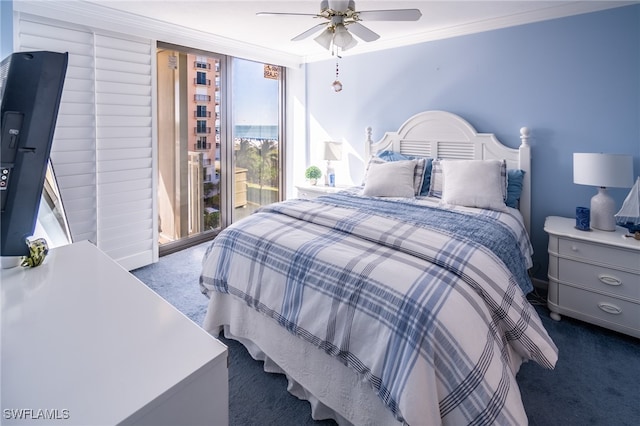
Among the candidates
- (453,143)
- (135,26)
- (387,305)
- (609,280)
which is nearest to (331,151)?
(453,143)

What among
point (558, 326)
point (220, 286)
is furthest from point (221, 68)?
point (558, 326)

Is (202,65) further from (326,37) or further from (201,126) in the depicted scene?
(326,37)

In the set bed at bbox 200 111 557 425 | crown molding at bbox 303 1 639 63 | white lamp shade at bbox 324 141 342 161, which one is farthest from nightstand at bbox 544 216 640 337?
white lamp shade at bbox 324 141 342 161

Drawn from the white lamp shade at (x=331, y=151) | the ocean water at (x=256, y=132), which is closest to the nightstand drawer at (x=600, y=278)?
the white lamp shade at (x=331, y=151)

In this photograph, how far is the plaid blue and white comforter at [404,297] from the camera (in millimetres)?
1242

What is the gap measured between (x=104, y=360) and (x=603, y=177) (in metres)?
2.90

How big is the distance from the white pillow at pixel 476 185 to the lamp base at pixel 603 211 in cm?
58

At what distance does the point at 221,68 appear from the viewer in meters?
4.02

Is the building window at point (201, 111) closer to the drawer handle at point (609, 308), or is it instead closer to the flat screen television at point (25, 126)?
the flat screen television at point (25, 126)

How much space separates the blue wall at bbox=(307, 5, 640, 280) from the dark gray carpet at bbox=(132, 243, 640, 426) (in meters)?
0.78

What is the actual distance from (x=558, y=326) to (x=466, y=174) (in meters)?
1.28

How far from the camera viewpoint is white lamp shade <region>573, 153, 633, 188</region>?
2287mm

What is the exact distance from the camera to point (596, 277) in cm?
232

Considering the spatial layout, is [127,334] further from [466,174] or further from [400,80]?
[400,80]
